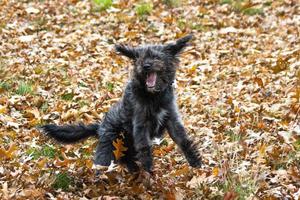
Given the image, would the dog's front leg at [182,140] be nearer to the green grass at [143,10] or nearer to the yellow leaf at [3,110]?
the yellow leaf at [3,110]

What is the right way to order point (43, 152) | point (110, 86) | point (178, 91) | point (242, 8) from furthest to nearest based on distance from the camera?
point (242, 8) < point (110, 86) < point (178, 91) < point (43, 152)

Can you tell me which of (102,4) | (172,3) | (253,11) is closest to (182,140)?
(253,11)

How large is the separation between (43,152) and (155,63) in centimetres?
216

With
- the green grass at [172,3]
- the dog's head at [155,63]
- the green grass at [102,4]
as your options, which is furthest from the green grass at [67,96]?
the green grass at [172,3]

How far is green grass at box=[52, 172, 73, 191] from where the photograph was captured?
5.38 m

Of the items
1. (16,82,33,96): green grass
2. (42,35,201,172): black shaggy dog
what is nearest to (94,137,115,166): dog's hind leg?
(42,35,201,172): black shaggy dog

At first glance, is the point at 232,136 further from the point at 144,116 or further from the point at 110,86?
the point at 110,86

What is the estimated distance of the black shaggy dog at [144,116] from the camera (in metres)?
5.49

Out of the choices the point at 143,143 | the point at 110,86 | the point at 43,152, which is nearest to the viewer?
the point at 143,143

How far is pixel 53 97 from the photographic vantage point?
8883 millimetres

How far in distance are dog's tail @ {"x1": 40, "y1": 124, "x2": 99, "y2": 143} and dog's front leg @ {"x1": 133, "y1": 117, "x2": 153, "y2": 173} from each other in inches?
29.2

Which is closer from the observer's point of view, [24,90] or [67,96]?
[24,90]

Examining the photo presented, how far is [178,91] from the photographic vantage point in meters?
9.33

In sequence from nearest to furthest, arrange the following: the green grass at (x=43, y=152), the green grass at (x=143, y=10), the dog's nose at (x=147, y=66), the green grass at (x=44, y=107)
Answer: the dog's nose at (x=147, y=66) < the green grass at (x=43, y=152) < the green grass at (x=44, y=107) < the green grass at (x=143, y=10)
